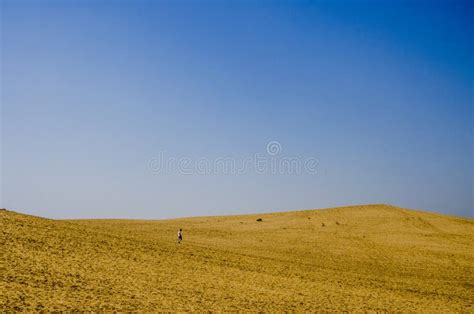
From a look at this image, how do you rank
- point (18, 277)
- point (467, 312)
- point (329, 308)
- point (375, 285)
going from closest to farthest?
point (18, 277) < point (329, 308) < point (467, 312) < point (375, 285)

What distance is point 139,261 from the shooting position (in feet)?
77.6

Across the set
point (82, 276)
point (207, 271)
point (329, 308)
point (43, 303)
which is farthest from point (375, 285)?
point (43, 303)

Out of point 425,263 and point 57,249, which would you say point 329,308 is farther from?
point 425,263

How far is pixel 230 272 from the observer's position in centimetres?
2417

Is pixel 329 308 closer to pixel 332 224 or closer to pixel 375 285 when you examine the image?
Result: pixel 375 285

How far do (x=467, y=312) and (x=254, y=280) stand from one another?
1043 cm

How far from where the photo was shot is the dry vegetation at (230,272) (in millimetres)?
16984

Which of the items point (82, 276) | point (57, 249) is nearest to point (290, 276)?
point (82, 276)

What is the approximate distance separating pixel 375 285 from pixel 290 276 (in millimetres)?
5013

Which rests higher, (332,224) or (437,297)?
(332,224)

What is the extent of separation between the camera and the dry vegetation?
17.0m

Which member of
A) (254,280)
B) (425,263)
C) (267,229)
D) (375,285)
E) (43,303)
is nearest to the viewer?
(43,303)

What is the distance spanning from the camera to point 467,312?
19766mm

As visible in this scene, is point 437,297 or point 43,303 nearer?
point 43,303
